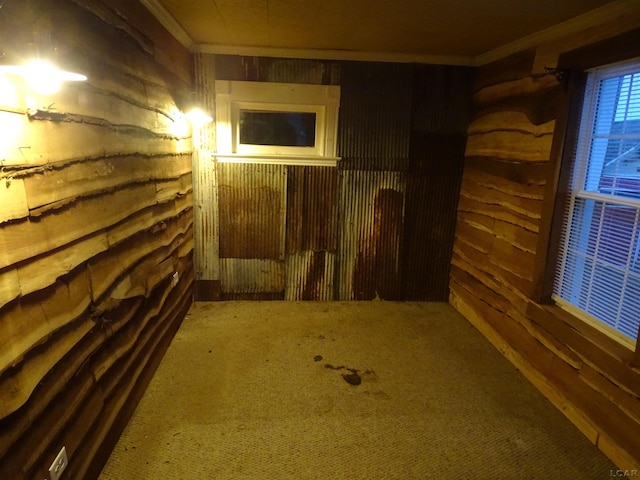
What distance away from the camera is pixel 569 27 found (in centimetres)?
232

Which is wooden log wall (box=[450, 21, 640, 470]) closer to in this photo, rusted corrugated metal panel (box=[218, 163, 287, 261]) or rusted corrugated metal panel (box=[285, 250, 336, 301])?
rusted corrugated metal panel (box=[285, 250, 336, 301])

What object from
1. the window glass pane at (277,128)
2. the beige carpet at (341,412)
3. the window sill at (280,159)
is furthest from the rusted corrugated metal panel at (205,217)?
the beige carpet at (341,412)

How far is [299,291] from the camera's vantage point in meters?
3.76

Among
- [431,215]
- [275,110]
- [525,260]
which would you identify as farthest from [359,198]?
[525,260]

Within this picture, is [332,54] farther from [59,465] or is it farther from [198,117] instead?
[59,465]

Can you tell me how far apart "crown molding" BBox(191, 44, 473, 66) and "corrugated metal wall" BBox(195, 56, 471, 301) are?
0.05 metres

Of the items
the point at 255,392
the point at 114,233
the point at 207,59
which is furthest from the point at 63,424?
the point at 207,59

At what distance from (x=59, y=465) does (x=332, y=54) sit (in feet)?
10.4

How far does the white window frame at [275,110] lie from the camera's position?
334 cm

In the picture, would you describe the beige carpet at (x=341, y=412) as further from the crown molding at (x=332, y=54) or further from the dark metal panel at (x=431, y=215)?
the crown molding at (x=332, y=54)

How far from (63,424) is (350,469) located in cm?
119

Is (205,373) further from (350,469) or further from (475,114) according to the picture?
(475,114)

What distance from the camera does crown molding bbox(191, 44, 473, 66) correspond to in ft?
10.7

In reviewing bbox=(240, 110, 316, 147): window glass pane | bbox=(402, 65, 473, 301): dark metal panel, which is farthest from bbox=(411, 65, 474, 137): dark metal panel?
bbox=(240, 110, 316, 147): window glass pane
